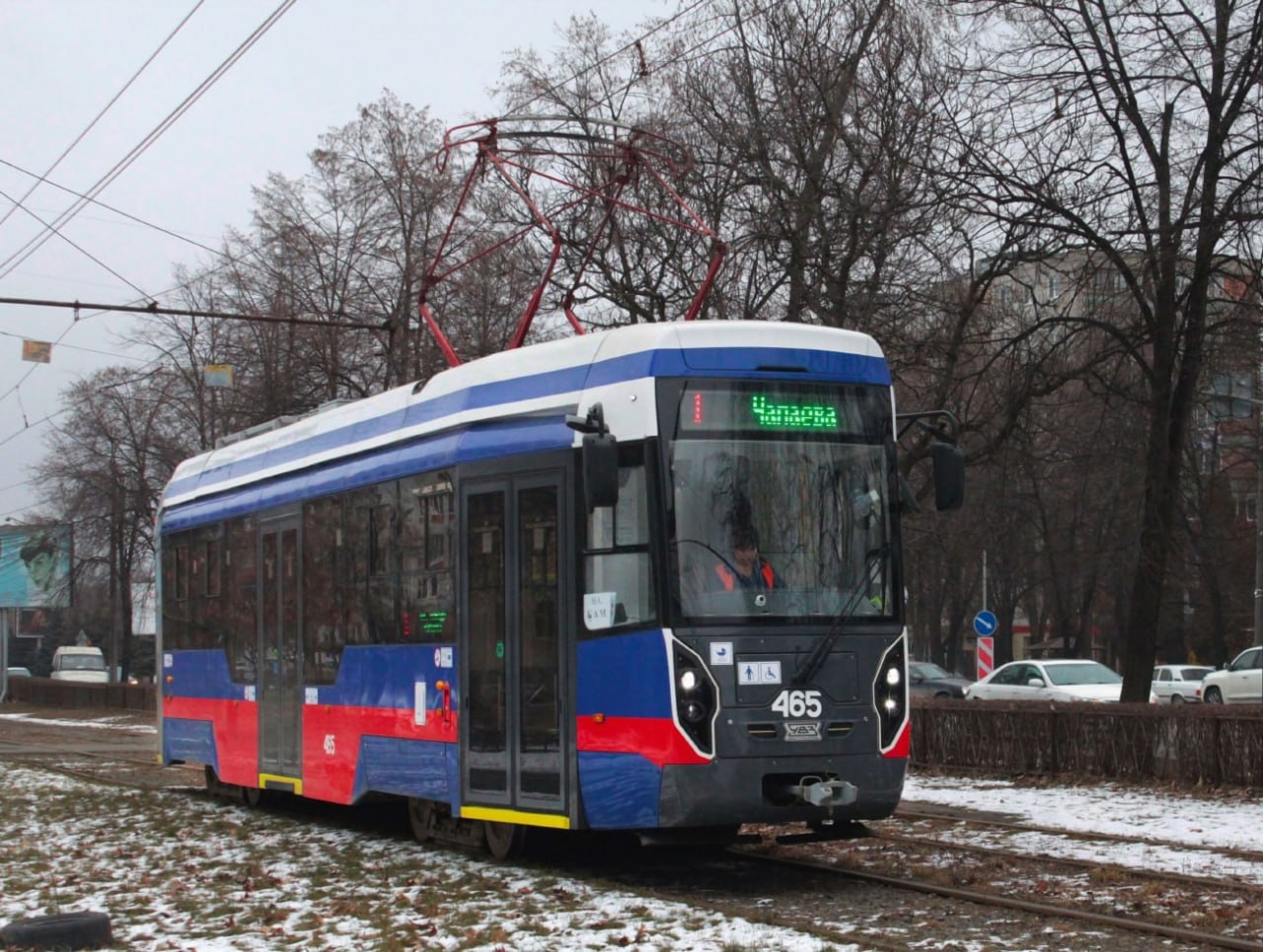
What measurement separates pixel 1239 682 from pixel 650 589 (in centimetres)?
3119

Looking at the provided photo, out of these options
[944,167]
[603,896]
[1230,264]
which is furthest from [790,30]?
[603,896]

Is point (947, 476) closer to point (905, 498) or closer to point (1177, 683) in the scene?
point (905, 498)

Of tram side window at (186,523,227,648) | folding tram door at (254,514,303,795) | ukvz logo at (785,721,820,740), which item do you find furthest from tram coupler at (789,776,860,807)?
tram side window at (186,523,227,648)

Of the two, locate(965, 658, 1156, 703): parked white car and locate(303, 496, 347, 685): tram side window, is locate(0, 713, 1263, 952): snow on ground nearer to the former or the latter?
locate(303, 496, 347, 685): tram side window

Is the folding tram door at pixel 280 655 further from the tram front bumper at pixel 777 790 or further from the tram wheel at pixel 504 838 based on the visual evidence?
the tram front bumper at pixel 777 790

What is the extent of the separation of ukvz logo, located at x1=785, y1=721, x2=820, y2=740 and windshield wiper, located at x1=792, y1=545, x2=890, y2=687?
9.6 inches

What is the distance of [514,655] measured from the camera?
11844 mm

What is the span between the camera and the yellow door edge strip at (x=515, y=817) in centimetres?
1125

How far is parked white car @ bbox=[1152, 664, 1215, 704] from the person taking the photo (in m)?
44.6

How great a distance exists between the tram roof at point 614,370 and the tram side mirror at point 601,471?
463 millimetres

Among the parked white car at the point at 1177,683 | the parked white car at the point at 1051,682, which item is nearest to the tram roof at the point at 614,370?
the parked white car at the point at 1051,682

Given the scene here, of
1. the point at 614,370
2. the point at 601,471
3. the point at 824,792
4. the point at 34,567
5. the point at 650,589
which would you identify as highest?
the point at 34,567

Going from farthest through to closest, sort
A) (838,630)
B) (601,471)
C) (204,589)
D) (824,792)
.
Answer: (204,589), (838,630), (824,792), (601,471)

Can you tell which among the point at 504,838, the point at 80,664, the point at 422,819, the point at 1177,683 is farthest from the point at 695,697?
the point at 80,664
